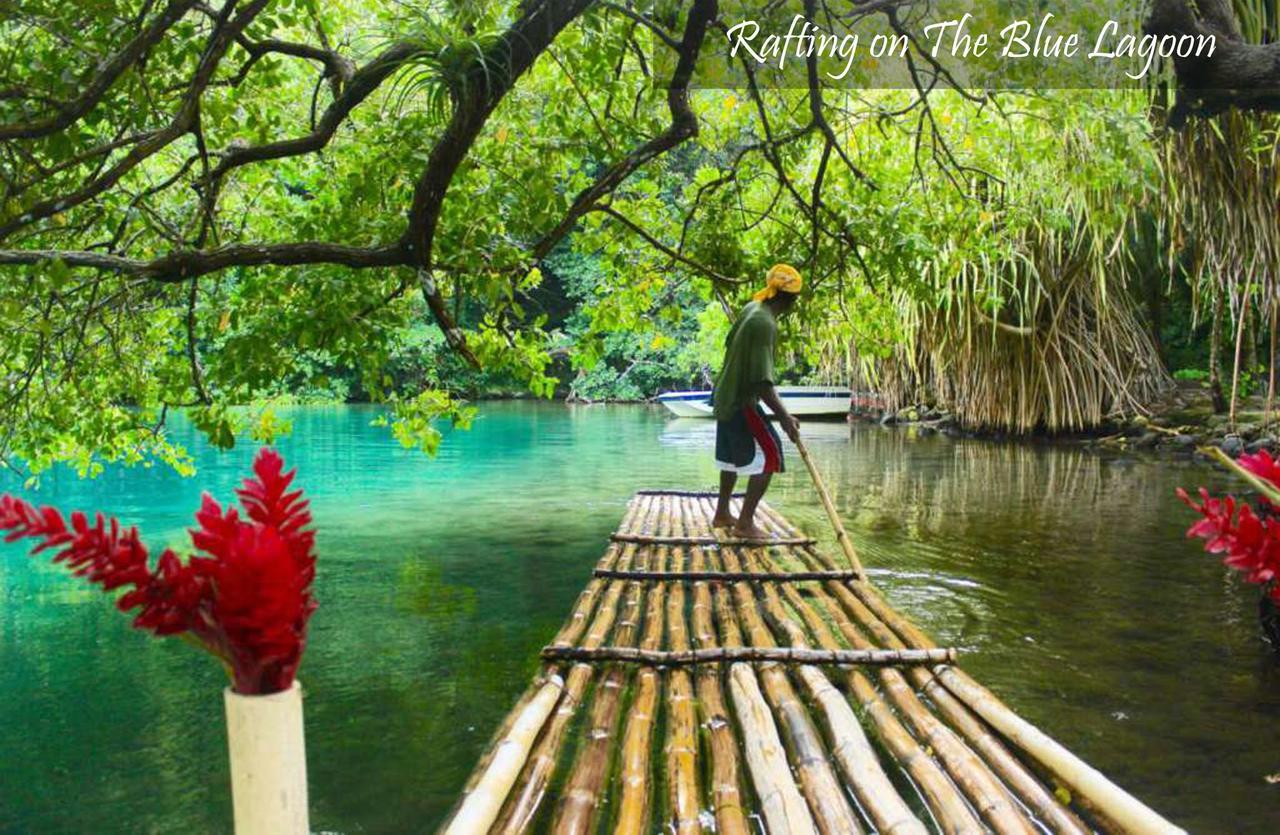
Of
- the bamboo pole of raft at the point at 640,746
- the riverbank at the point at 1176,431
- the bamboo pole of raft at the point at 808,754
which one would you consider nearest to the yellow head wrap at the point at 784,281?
the bamboo pole of raft at the point at 640,746

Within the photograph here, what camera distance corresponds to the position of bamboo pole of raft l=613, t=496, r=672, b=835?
2363 mm

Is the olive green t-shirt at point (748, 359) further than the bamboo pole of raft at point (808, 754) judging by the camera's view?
Yes

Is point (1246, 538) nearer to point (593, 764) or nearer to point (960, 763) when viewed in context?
point (960, 763)

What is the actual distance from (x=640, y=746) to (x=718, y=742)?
0.22m

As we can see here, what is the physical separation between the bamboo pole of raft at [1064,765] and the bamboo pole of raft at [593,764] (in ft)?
3.40

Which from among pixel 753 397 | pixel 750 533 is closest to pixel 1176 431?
pixel 750 533

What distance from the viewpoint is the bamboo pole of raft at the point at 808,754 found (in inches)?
90.7

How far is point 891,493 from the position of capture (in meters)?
10.2

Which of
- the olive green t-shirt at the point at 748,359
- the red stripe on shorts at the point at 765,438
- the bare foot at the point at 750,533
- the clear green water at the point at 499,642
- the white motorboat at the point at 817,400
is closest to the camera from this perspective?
the clear green water at the point at 499,642

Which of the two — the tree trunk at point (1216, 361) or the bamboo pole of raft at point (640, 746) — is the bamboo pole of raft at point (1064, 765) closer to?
the bamboo pole of raft at point (640, 746)

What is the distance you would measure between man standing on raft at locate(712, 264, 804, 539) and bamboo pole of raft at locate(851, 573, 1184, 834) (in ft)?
7.69

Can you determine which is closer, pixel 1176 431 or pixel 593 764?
pixel 593 764

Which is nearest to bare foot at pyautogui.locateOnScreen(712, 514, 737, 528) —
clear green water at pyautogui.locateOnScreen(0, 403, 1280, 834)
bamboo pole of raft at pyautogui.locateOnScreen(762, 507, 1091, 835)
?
clear green water at pyautogui.locateOnScreen(0, 403, 1280, 834)

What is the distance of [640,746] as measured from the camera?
109 inches
